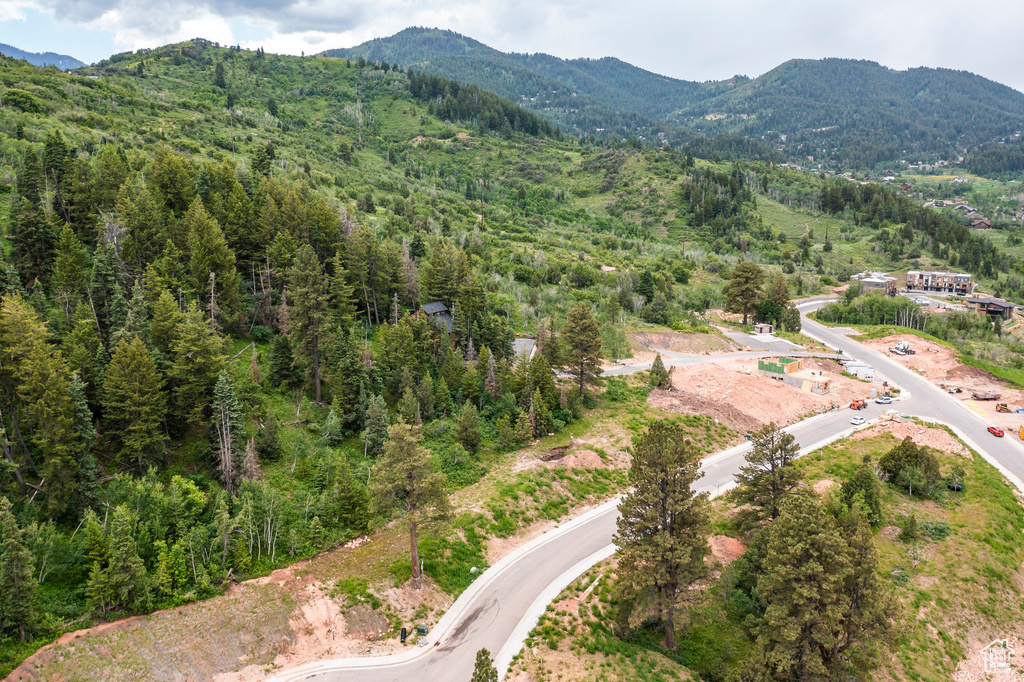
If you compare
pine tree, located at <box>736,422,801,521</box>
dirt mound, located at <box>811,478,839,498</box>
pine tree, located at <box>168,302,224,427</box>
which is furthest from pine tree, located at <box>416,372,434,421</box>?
dirt mound, located at <box>811,478,839,498</box>

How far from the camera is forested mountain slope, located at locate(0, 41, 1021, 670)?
2898cm

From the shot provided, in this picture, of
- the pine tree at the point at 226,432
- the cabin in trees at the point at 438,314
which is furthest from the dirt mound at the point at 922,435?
the pine tree at the point at 226,432

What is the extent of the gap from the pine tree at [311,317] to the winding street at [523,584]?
70.5ft

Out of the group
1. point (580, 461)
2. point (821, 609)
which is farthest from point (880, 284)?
point (821, 609)

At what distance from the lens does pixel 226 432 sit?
3347 centimetres

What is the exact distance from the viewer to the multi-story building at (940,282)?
13000 centimetres

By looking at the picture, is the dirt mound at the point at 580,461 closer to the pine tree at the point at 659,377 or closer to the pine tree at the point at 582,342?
the pine tree at the point at 582,342

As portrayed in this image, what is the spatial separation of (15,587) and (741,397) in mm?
59961

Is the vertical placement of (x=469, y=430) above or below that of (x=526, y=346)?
below

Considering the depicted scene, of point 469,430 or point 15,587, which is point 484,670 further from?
point 469,430

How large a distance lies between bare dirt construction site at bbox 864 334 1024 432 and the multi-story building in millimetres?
60021

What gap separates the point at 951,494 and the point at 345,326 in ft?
182

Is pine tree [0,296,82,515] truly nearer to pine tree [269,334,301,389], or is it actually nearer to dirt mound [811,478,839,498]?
pine tree [269,334,301,389]

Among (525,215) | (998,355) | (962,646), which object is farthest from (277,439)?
(525,215)
